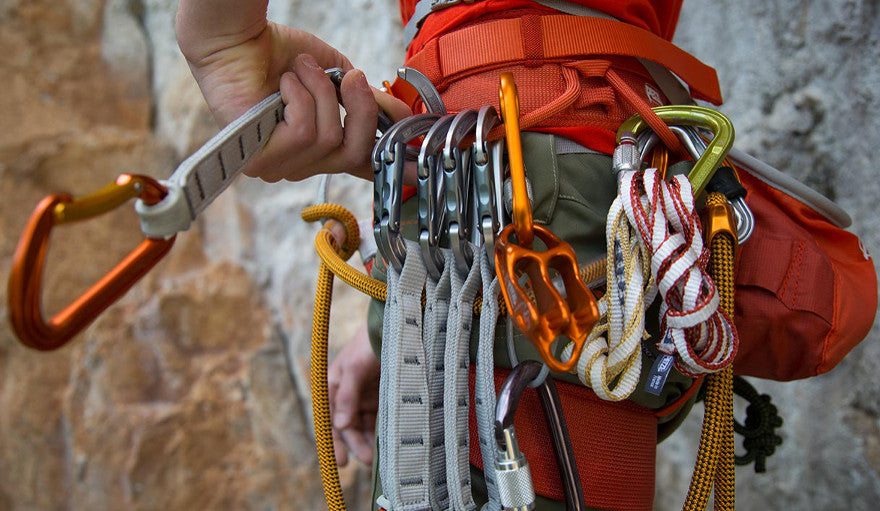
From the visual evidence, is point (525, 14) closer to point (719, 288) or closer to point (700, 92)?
point (700, 92)

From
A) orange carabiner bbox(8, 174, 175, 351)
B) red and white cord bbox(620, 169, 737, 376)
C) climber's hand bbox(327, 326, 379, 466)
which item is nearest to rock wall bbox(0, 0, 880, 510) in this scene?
climber's hand bbox(327, 326, 379, 466)

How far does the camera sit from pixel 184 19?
532mm

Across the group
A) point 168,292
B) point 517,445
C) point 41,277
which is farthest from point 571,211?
point 168,292

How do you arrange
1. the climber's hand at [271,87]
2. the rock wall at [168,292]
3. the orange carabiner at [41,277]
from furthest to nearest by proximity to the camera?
the rock wall at [168,292], the climber's hand at [271,87], the orange carabiner at [41,277]

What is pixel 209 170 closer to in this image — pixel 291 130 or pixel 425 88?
pixel 291 130

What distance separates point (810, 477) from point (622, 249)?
0.82 metres

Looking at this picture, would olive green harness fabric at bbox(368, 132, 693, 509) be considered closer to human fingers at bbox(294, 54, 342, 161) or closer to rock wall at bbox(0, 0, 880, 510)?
human fingers at bbox(294, 54, 342, 161)

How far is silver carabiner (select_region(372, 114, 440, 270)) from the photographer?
20.3 inches

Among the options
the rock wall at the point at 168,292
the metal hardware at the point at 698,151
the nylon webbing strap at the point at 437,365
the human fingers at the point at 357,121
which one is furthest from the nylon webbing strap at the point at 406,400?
the rock wall at the point at 168,292

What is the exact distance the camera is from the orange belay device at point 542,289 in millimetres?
406

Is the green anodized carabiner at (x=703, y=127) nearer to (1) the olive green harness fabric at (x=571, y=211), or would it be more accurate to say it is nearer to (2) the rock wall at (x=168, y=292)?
(1) the olive green harness fabric at (x=571, y=211)

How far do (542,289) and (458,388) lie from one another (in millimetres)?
129

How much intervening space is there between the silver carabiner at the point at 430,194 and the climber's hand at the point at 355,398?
0.34m

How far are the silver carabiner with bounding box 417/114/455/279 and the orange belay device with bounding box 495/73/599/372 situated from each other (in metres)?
0.07
